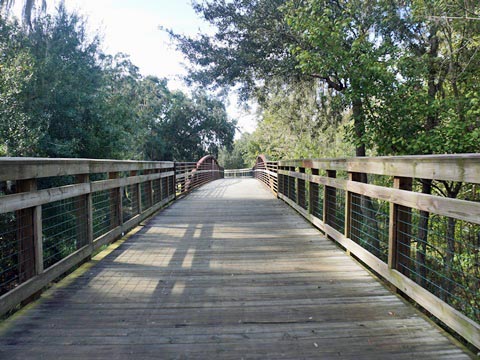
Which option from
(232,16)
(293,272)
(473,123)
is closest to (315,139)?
(232,16)

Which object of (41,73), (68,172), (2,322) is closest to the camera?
(2,322)

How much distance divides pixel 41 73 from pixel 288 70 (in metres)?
7.54

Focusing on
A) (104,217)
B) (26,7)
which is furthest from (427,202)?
(26,7)

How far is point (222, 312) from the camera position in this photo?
2.43 meters

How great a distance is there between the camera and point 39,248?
2.60 m

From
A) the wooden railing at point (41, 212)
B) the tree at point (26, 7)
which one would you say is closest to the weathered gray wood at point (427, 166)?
the wooden railing at point (41, 212)

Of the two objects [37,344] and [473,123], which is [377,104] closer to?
[473,123]

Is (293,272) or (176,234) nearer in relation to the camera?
(293,272)

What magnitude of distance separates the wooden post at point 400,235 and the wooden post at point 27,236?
2.45 metres

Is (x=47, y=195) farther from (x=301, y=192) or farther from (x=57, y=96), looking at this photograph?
(x=57, y=96)

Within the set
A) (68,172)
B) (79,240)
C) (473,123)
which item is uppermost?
(473,123)

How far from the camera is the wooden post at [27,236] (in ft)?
8.15

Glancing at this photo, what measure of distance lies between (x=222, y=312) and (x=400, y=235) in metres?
1.36

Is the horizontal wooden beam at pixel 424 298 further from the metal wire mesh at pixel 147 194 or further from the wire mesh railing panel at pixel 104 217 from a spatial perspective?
the metal wire mesh at pixel 147 194
